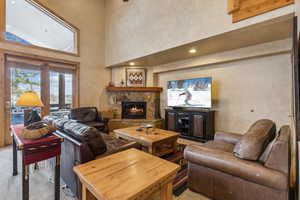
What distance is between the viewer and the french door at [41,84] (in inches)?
147

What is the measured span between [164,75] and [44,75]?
12.7 feet

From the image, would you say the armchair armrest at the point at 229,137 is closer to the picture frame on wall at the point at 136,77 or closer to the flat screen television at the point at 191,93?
the flat screen television at the point at 191,93

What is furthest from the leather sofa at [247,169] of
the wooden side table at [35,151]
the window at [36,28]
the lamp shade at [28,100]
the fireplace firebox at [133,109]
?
the window at [36,28]

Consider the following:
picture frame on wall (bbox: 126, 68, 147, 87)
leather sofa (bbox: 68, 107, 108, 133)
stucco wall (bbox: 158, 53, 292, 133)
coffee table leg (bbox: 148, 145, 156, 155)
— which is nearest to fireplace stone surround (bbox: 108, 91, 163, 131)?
picture frame on wall (bbox: 126, 68, 147, 87)

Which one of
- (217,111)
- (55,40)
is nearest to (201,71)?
(217,111)

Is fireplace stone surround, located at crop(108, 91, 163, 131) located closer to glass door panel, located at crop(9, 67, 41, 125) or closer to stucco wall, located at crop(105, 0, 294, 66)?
stucco wall, located at crop(105, 0, 294, 66)

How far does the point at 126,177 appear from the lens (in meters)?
1.12

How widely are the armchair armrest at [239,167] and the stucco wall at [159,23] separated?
235 centimetres

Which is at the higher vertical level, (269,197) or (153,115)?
(153,115)

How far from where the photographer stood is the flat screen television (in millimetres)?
3934

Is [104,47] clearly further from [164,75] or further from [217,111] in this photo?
[217,111]

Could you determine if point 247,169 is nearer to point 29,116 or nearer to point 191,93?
point 191,93

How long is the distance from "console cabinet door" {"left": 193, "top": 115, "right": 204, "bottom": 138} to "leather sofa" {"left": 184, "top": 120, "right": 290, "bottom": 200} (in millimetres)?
2174

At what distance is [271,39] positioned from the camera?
3.08 m
